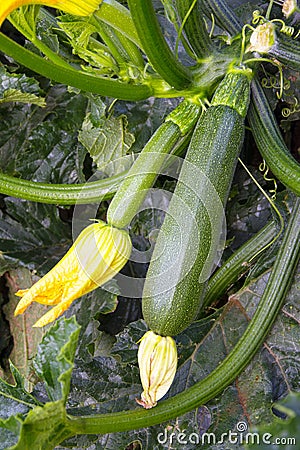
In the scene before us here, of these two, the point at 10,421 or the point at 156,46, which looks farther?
the point at 156,46

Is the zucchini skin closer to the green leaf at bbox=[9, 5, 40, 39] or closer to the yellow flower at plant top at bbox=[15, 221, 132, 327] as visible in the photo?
the yellow flower at plant top at bbox=[15, 221, 132, 327]

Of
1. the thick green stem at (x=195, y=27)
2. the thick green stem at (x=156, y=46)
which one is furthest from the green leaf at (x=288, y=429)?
the thick green stem at (x=195, y=27)

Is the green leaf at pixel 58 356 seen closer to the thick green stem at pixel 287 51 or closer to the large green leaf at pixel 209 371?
the large green leaf at pixel 209 371

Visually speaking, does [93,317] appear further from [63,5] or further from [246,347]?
[63,5]

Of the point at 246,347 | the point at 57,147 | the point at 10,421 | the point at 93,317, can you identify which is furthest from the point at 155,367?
the point at 57,147

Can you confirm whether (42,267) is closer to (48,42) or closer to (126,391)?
(126,391)

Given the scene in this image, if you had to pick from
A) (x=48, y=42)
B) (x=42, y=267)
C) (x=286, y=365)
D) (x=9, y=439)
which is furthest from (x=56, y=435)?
(x=48, y=42)
